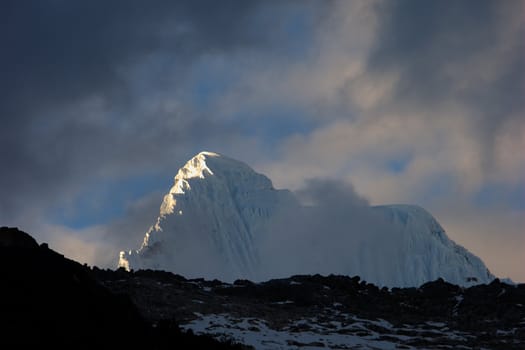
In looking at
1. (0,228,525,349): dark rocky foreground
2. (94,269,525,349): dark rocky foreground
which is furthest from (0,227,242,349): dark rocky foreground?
(94,269,525,349): dark rocky foreground

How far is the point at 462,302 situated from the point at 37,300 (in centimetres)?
7767

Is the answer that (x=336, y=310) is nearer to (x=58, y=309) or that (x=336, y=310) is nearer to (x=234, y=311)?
(x=234, y=311)

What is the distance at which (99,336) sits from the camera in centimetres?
3547

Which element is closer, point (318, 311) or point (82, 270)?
point (82, 270)

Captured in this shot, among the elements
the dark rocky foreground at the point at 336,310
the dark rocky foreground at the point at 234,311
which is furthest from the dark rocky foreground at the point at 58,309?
the dark rocky foreground at the point at 336,310

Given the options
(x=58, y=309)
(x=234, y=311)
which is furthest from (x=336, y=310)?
(x=58, y=309)

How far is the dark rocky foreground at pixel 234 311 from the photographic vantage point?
35875mm

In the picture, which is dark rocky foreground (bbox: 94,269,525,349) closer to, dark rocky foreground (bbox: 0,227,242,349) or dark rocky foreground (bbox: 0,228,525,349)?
dark rocky foreground (bbox: 0,228,525,349)

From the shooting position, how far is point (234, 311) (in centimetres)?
8838

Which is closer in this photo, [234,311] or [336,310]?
[234,311]

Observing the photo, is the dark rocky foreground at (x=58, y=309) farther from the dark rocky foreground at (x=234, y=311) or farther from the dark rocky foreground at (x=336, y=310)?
the dark rocky foreground at (x=336, y=310)

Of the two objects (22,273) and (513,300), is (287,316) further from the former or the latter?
(22,273)

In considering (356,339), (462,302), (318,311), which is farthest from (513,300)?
(356,339)

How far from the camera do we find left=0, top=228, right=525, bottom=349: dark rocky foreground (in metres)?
35.9
